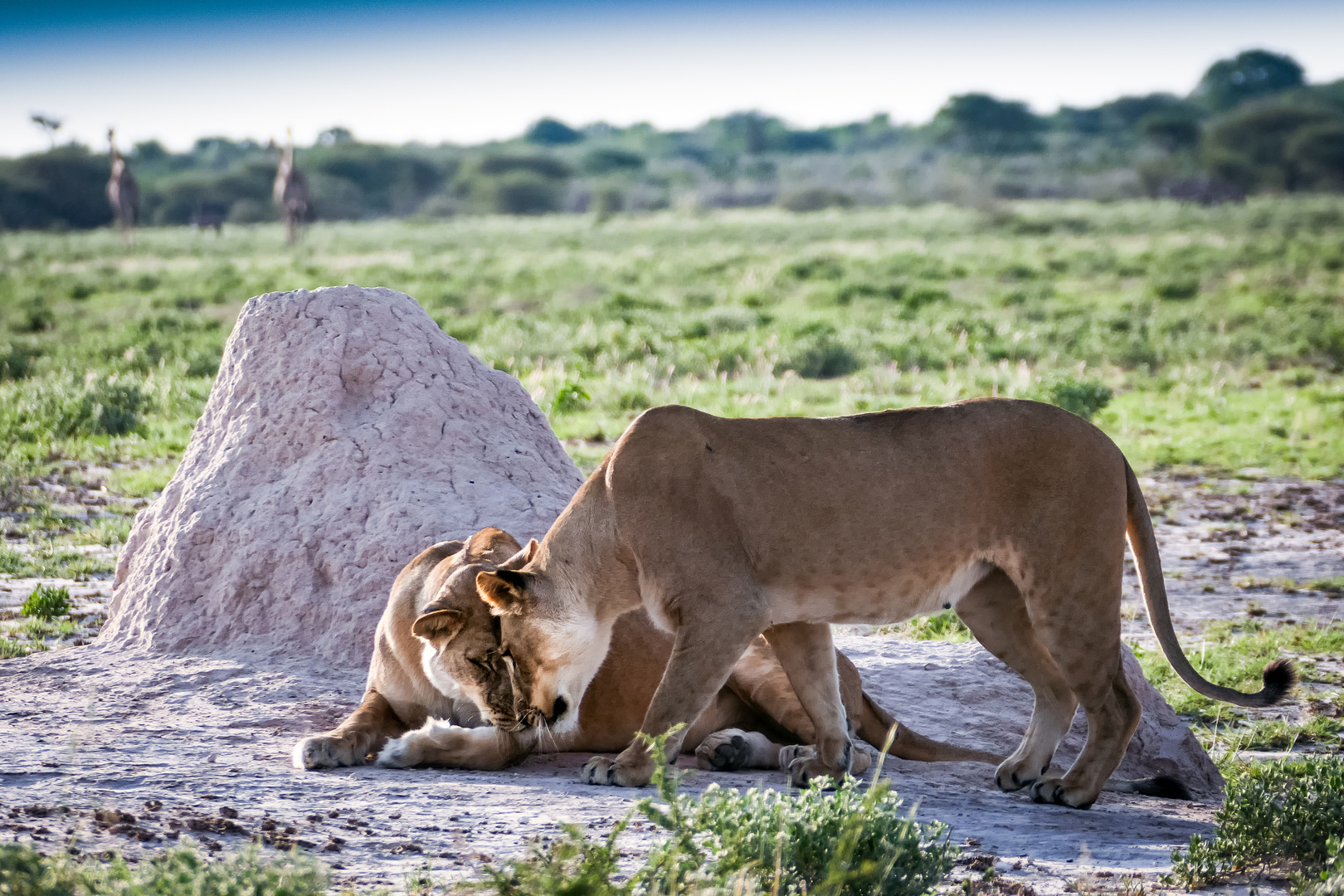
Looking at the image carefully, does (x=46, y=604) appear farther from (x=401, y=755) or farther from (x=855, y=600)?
(x=855, y=600)

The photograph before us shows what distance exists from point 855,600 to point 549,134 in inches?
6066

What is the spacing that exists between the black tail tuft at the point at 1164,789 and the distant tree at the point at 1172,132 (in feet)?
282

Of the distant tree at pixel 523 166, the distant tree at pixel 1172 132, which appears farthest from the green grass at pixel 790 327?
the distant tree at pixel 523 166

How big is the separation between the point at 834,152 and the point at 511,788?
5230 inches

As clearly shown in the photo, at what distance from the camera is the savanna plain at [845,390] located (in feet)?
11.9

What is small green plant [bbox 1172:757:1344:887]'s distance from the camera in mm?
3949

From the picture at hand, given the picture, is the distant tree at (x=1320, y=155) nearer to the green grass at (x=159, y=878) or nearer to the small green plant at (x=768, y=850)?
the small green plant at (x=768, y=850)

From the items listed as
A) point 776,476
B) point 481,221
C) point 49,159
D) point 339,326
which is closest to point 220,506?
point 339,326

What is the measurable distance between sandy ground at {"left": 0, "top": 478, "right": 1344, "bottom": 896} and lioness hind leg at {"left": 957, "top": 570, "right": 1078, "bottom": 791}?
0.27m

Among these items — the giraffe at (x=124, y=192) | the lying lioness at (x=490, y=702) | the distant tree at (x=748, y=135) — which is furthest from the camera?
the distant tree at (x=748, y=135)

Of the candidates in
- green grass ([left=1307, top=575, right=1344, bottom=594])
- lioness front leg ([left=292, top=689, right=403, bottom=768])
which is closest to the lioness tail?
lioness front leg ([left=292, top=689, right=403, bottom=768])

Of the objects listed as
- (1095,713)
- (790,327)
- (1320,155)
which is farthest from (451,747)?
(1320,155)

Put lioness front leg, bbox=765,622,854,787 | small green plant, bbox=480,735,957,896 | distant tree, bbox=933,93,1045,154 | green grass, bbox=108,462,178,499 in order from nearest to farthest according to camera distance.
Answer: small green plant, bbox=480,735,957,896
lioness front leg, bbox=765,622,854,787
green grass, bbox=108,462,178,499
distant tree, bbox=933,93,1045,154

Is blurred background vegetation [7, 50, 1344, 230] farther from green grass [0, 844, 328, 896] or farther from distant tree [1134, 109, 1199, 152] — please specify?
green grass [0, 844, 328, 896]
